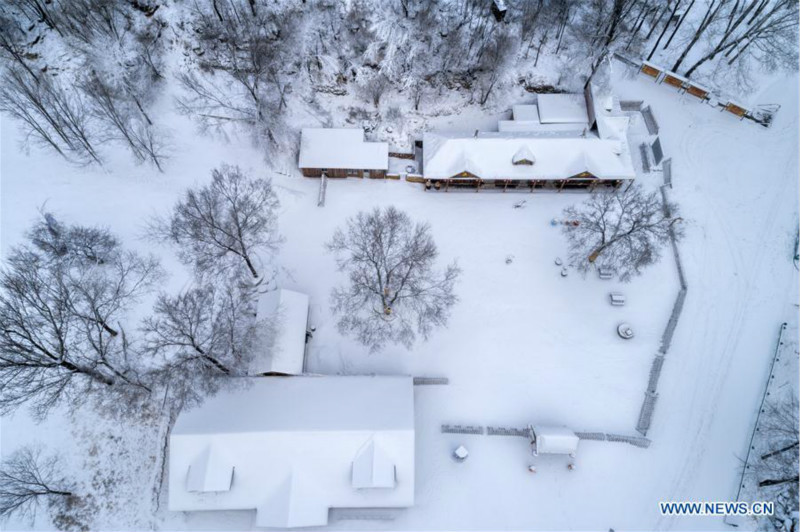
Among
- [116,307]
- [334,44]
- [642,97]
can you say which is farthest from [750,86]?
[116,307]

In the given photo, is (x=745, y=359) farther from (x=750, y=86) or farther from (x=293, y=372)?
(x=293, y=372)

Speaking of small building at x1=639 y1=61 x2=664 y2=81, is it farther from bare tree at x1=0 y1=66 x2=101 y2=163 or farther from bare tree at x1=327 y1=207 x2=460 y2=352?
bare tree at x1=0 y1=66 x2=101 y2=163

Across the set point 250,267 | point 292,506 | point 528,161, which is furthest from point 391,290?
point 528,161

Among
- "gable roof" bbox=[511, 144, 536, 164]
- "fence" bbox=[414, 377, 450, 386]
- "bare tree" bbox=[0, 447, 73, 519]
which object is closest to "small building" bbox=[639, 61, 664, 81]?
"gable roof" bbox=[511, 144, 536, 164]

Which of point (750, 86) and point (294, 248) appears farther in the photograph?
point (750, 86)

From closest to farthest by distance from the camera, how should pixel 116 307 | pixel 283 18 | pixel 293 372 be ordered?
pixel 293 372 < pixel 116 307 < pixel 283 18

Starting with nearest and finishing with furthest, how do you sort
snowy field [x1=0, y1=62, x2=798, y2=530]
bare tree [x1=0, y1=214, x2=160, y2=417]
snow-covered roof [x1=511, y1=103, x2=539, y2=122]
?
bare tree [x1=0, y1=214, x2=160, y2=417], snowy field [x1=0, y1=62, x2=798, y2=530], snow-covered roof [x1=511, y1=103, x2=539, y2=122]

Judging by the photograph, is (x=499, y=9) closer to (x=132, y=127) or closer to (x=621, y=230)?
(x=621, y=230)
